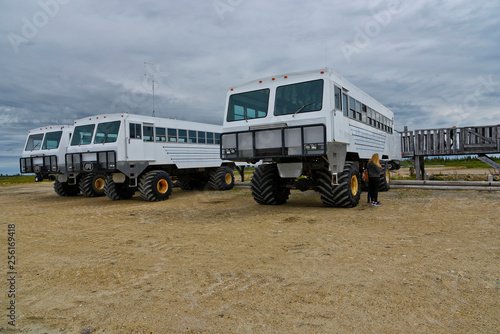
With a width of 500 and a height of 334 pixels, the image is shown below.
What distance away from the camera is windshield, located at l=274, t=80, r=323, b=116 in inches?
351

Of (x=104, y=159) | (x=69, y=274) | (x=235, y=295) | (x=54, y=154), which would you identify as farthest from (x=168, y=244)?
(x=54, y=154)

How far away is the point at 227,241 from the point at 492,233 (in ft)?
16.2

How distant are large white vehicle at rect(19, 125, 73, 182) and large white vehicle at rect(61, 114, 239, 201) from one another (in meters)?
0.76

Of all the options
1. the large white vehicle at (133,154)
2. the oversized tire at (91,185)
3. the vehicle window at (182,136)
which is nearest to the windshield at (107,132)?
the large white vehicle at (133,154)

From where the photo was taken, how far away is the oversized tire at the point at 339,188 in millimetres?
9602

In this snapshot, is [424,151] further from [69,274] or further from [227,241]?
[69,274]

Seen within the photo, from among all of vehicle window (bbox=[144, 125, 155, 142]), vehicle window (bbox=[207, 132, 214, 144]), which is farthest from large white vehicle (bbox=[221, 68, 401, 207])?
vehicle window (bbox=[207, 132, 214, 144])

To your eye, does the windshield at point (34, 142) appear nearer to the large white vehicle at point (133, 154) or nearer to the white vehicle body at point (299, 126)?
the large white vehicle at point (133, 154)

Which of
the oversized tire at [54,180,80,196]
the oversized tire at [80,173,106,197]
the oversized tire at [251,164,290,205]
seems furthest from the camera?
the oversized tire at [54,180,80,196]

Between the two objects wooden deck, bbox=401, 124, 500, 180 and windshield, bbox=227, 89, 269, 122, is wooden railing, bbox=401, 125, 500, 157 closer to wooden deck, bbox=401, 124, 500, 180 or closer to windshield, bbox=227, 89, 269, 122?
wooden deck, bbox=401, 124, 500, 180

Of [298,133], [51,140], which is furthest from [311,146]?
[51,140]

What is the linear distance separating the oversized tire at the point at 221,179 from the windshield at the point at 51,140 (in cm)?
763

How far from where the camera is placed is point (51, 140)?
16.9 metres

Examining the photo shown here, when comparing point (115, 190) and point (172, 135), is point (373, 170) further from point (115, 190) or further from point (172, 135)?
point (115, 190)
